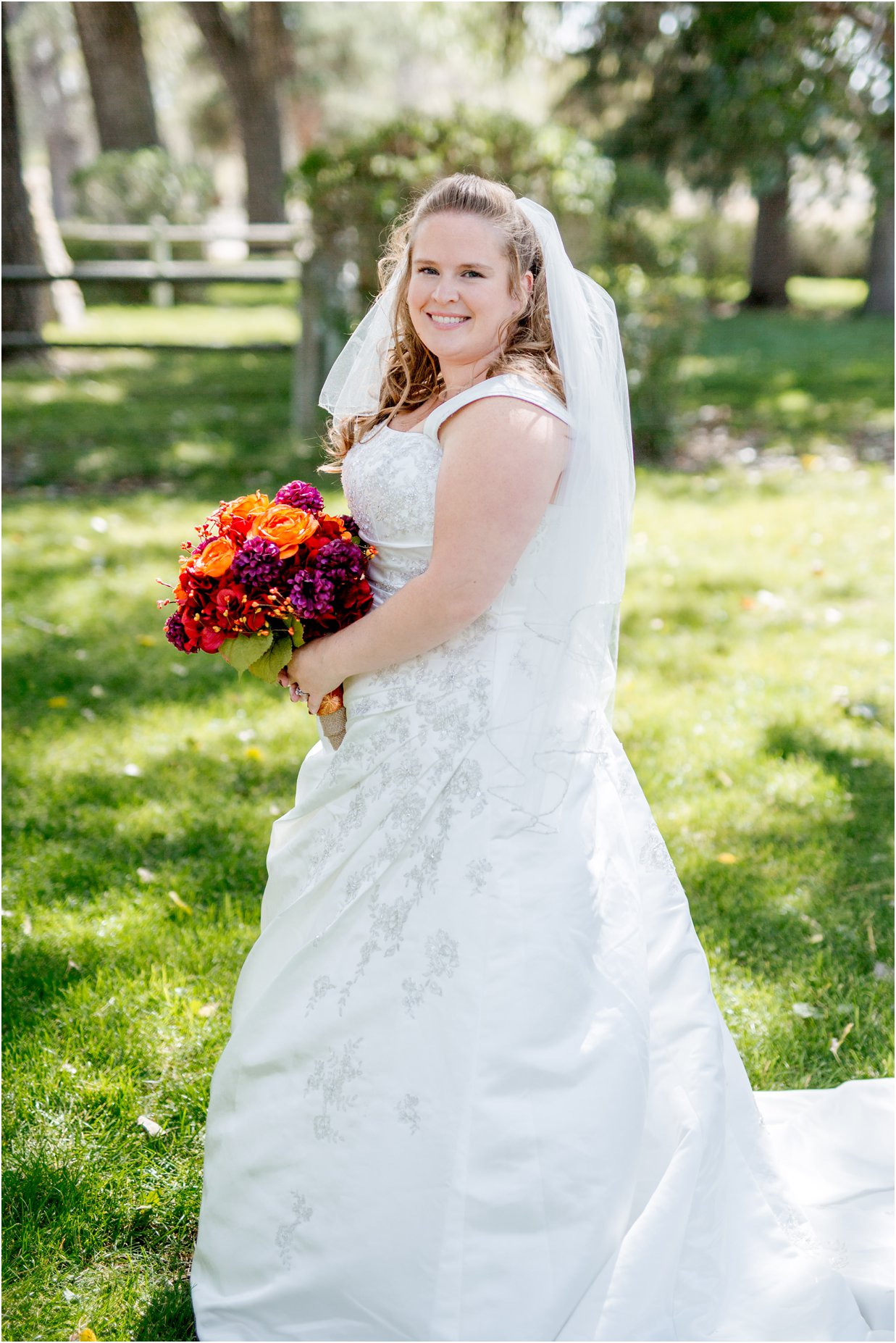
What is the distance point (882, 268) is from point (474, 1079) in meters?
20.5

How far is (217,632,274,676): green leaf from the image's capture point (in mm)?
2316

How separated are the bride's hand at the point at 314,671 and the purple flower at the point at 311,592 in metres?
0.11

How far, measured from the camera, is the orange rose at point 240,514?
2363 millimetres

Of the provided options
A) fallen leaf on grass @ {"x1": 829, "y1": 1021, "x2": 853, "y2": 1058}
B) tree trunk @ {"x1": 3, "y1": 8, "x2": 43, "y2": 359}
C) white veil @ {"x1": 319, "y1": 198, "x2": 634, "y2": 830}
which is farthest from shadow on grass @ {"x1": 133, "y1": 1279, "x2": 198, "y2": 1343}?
tree trunk @ {"x1": 3, "y1": 8, "x2": 43, "y2": 359}

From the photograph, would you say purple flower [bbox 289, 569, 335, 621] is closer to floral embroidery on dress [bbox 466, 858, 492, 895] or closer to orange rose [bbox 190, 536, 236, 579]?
orange rose [bbox 190, 536, 236, 579]

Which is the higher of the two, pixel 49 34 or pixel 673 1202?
pixel 49 34

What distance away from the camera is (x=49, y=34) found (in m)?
40.1

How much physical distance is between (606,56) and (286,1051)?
17140mm

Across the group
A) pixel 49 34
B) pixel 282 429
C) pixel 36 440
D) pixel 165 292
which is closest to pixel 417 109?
pixel 282 429

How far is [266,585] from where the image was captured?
7.41 ft

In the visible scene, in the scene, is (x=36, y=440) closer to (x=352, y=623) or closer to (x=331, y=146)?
(x=331, y=146)

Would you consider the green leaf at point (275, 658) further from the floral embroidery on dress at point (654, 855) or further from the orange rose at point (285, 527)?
the floral embroidery on dress at point (654, 855)

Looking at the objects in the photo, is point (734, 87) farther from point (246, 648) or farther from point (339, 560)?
point (246, 648)

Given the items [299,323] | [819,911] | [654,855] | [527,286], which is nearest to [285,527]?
[527,286]
